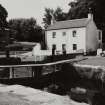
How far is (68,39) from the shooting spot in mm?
47844

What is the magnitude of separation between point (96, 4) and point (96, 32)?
40.2 feet

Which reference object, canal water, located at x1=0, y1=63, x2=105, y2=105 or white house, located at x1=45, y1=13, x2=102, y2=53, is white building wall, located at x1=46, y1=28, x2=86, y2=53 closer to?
white house, located at x1=45, y1=13, x2=102, y2=53

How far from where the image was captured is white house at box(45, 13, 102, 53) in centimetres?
4569

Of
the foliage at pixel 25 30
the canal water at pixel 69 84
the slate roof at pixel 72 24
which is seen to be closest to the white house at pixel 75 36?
the slate roof at pixel 72 24

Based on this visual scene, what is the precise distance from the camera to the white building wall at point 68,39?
45688mm

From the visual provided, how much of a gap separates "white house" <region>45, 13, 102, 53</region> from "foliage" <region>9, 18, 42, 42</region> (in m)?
24.7

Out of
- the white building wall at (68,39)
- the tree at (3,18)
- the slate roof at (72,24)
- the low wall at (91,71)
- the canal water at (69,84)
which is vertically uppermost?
the tree at (3,18)

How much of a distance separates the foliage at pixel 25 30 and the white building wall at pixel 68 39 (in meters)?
24.6

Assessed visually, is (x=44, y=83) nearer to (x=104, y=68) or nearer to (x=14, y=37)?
(x=104, y=68)

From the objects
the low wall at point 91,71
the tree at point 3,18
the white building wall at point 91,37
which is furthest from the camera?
the tree at point 3,18

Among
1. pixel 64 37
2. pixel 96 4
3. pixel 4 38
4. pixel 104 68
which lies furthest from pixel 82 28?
pixel 4 38

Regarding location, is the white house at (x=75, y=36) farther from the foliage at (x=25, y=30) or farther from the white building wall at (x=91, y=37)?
the foliage at (x=25, y=30)

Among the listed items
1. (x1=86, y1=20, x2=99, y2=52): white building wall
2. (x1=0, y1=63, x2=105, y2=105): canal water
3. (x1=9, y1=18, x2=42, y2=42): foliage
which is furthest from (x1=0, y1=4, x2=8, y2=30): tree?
(x1=0, y1=63, x2=105, y2=105): canal water

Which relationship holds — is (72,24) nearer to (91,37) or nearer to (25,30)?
(91,37)
